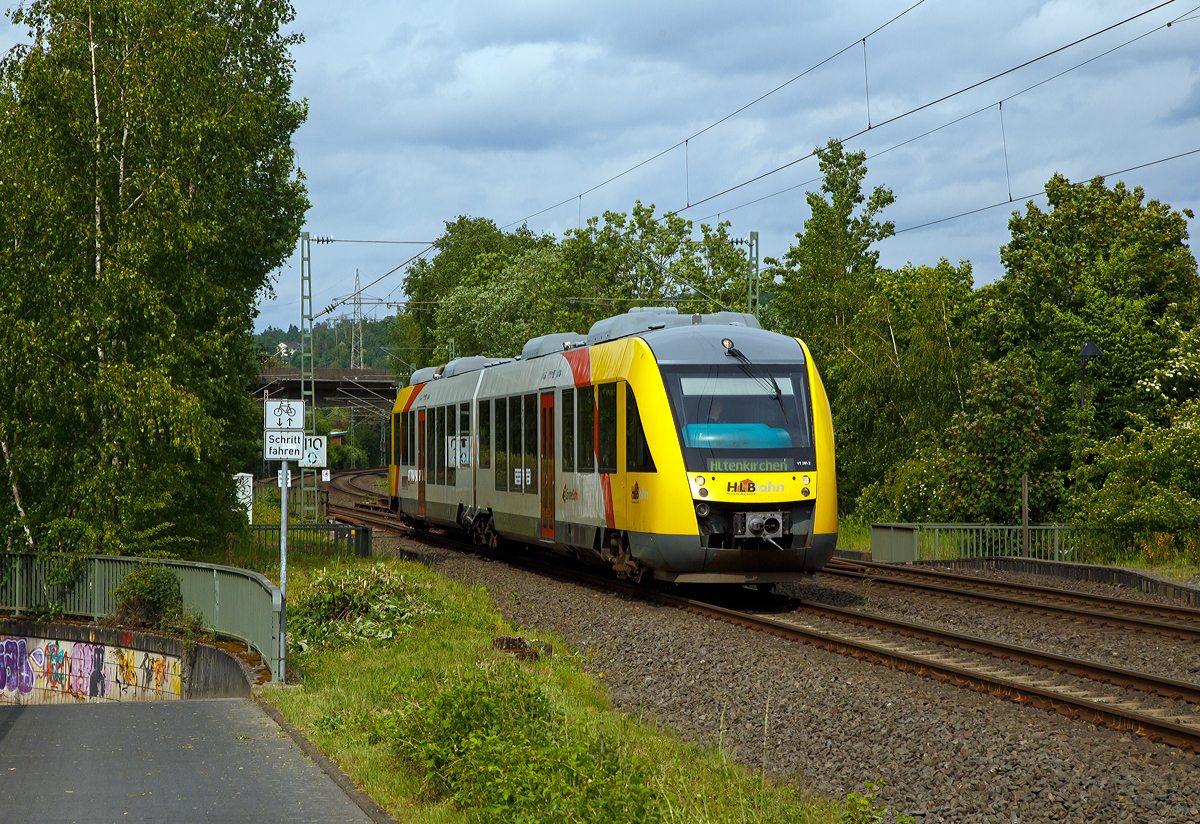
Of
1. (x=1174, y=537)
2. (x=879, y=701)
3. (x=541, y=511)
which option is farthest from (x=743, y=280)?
(x=879, y=701)

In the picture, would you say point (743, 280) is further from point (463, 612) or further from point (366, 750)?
point (366, 750)

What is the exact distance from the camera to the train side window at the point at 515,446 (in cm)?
1997

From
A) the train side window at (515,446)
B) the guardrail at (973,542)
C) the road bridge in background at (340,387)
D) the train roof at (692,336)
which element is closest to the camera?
the train roof at (692,336)

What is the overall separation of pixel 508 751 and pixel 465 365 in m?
18.3

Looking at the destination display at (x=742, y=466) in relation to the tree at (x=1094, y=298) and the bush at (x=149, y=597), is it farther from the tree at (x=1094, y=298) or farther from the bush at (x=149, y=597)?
the tree at (x=1094, y=298)

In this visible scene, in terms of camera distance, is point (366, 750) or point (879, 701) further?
point (879, 701)

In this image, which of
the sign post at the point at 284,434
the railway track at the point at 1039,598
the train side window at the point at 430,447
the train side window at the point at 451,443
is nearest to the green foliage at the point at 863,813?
the sign post at the point at 284,434

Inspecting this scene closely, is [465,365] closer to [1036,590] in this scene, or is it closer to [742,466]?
[742,466]

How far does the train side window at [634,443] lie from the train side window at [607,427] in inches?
17.0

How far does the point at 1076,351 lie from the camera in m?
31.2

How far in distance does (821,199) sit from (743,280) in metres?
6.34

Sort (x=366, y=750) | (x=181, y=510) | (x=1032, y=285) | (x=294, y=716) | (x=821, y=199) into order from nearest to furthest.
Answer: (x=366, y=750)
(x=294, y=716)
(x=181, y=510)
(x=1032, y=285)
(x=821, y=199)

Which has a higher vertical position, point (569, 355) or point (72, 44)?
point (72, 44)

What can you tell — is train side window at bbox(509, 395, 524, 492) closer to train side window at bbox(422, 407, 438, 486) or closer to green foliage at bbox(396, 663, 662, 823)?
train side window at bbox(422, 407, 438, 486)
